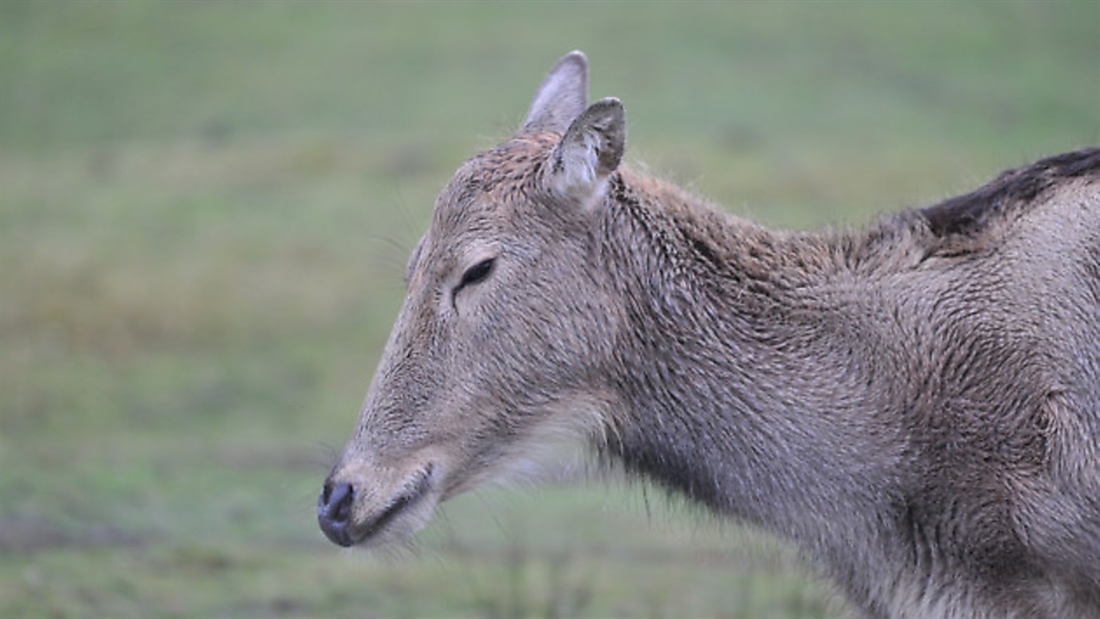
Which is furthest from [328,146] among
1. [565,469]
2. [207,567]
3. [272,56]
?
[565,469]

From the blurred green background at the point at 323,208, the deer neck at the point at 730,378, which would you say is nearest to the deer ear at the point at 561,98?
the blurred green background at the point at 323,208

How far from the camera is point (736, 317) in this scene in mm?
7277

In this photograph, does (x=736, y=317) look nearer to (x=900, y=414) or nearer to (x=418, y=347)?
(x=900, y=414)

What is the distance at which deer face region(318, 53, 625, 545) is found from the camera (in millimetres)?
7090

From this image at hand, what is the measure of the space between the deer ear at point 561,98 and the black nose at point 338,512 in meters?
1.66

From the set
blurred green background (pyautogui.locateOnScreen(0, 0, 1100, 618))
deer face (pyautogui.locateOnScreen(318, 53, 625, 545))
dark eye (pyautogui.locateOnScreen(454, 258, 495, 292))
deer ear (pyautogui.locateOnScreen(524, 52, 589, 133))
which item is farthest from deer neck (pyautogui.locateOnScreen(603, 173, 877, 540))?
deer ear (pyautogui.locateOnScreen(524, 52, 589, 133))

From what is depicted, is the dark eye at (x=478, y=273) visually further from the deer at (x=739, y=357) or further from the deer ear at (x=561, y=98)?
the deer ear at (x=561, y=98)

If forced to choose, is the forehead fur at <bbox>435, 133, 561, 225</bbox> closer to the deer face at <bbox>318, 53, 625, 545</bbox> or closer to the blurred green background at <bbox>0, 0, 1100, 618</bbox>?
the deer face at <bbox>318, 53, 625, 545</bbox>

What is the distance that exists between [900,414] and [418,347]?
1.67 meters

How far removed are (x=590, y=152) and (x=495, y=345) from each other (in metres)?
0.74

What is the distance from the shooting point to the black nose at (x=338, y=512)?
698 centimetres

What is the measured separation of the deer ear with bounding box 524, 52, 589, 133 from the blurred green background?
1.05 ft

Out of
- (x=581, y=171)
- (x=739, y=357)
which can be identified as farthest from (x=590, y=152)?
(x=739, y=357)

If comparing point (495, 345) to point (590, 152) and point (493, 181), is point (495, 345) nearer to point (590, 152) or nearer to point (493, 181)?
point (493, 181)
